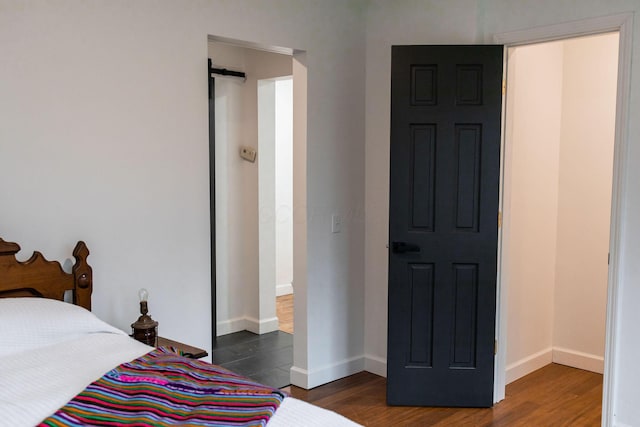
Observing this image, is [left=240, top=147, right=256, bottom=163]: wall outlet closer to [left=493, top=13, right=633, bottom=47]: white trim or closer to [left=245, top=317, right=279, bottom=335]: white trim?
[left=245, top=317, right=279, bottom=335]: white trim

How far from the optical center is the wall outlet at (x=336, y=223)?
3916mm

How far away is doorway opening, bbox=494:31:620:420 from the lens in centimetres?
392

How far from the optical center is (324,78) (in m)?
3.80

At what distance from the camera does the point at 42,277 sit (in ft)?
8.34

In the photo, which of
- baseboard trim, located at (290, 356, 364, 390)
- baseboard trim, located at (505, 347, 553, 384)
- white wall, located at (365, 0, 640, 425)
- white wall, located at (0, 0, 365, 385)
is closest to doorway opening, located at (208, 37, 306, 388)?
baseboard trim, located at (290, 356, 364, 390)

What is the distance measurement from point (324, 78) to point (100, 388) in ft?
8.38

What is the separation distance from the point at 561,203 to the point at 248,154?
2457 mm

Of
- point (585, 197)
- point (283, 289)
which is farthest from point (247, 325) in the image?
point (585, 197)

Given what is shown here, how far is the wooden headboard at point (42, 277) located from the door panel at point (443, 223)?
171 centimetres

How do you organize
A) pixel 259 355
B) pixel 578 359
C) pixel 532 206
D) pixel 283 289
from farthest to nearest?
pixel 283 289 → pixel 259 355 → pixel 578 359 → pixel 532 206

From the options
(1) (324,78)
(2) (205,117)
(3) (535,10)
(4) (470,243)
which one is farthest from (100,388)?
(3) (535,10)

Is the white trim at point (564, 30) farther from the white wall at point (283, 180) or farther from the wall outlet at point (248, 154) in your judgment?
the white wall at point (283, 180)

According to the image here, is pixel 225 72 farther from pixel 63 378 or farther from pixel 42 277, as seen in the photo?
pixel 63 378

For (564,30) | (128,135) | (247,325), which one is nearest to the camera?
(128,135)
